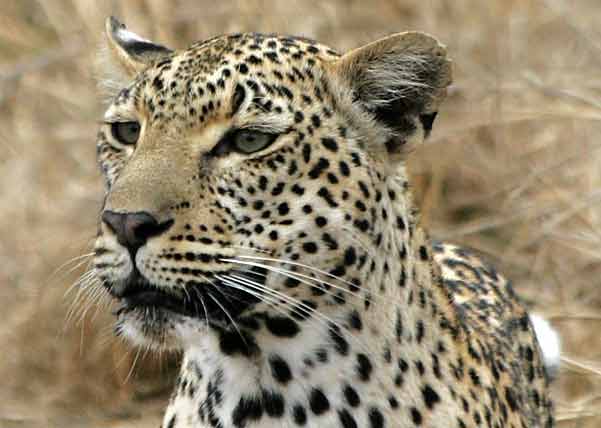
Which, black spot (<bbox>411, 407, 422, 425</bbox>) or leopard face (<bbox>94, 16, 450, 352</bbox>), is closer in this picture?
leopard face (<bbox>94, 16, 450, 352</bbox>)

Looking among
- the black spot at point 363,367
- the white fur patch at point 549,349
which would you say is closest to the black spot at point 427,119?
the black spot at point 363,367

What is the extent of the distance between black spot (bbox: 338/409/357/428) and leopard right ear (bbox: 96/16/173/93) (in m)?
1.52

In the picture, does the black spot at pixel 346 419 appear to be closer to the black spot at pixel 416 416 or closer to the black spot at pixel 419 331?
the black spot at pixel 416 416

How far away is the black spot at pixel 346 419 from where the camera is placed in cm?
482

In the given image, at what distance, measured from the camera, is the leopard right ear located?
18.0 ft

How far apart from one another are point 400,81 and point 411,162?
517 centimetres

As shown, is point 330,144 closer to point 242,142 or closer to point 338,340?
point 242,142

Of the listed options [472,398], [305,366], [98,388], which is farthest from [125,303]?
[98,388]

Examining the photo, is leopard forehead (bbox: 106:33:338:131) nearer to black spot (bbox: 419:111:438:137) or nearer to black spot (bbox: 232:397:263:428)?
black spot (bbox: 419:111:438:137)

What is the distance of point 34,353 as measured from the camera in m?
10.1

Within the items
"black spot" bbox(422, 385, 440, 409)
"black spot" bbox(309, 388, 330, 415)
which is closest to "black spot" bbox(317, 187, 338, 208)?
"black spot" bbox(309, 388, 330, 415)

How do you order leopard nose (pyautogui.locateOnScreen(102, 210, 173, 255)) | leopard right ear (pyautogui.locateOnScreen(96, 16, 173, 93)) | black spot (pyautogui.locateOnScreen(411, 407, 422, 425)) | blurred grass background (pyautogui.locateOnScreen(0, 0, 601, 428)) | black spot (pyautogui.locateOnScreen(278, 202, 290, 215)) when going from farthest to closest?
blurred grass background (pyautogui.locateOnScreen(0, 0, 601, 428))
leopard right ear (pyautogui.locateOnScreen(96, 16, 173, 93))
black spot (pyautogui.locateOnScreen(411, 407, 422, 425))
black spot (pyautogui.locateOnScreen(278, 202, 290, 215))
leopard nose (pyautogui.locateOnScreen(102, 210, 173, 255))

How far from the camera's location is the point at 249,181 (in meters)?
4.72

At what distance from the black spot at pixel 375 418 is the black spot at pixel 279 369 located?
31cm
